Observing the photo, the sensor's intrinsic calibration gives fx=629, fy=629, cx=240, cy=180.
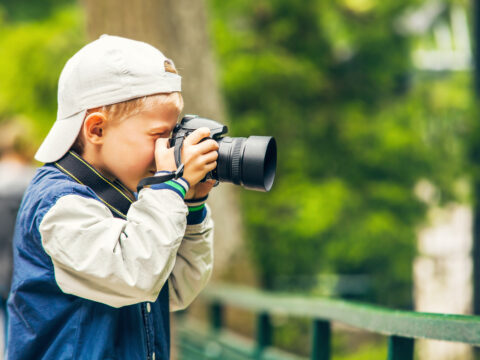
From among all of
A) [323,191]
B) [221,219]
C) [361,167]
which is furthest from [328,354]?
[361,167]

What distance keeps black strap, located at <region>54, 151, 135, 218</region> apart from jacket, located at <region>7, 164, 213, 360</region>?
3cm

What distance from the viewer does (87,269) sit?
139 cm

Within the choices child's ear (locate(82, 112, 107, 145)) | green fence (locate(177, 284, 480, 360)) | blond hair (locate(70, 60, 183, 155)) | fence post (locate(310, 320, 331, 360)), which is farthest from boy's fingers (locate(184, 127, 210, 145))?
fence post (locate(310, 320, 331, 360))


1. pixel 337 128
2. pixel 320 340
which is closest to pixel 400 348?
pixel 320 340

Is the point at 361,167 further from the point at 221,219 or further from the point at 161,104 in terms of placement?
the point at 161,104

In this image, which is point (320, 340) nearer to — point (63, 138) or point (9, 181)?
point (63, 138)

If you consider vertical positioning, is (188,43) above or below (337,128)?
above

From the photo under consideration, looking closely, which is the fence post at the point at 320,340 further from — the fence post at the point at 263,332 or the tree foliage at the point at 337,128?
the tree foliage at the point at 337,128

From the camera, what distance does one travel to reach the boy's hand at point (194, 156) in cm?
152

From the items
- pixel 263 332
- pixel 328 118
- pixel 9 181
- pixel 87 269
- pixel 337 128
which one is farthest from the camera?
pixel 328 118

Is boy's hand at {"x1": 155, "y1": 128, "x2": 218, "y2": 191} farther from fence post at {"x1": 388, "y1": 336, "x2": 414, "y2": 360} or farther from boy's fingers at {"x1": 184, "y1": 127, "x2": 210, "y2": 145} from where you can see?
fence post at {"x1": 388, "y1": 336, "x2": 414, "y2": 360}

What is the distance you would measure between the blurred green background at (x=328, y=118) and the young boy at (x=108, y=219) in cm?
415

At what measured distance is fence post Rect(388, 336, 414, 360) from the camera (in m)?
1.73

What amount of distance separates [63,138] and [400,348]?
107 cm
